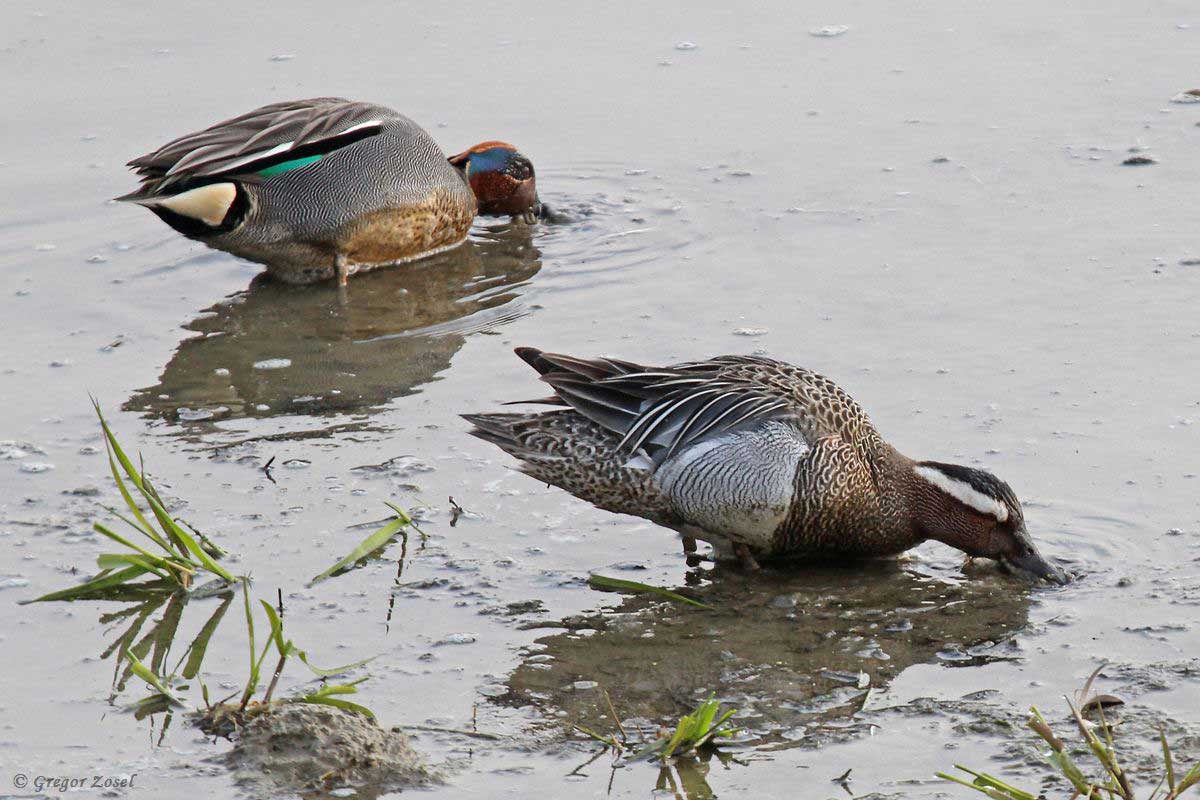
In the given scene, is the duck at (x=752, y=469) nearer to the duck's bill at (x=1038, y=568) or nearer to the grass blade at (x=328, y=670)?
the duck's bill at (x=1038, y=568)

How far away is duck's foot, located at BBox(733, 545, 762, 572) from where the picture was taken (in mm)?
6007

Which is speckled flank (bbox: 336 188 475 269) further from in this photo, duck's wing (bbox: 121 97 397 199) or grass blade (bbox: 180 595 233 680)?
grass blade (bbox: 180 595 233 680)

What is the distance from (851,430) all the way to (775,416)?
31 centimetres

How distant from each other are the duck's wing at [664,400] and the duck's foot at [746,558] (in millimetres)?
430

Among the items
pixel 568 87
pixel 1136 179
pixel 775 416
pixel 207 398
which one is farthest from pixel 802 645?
pixel 568 87

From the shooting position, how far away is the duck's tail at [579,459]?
19.4ft

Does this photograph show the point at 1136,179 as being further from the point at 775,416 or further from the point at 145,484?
the point at 145,484

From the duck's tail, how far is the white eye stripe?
3.06ft

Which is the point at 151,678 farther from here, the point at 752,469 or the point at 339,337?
the point at 339,337

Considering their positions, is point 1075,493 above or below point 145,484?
below

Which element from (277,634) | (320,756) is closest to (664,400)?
(277,634)

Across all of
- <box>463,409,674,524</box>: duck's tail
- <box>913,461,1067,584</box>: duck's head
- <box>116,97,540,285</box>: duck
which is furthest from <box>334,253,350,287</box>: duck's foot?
<box>913,461,1067,584</box>: duck's head

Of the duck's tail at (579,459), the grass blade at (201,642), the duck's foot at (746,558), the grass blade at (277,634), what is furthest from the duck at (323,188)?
the grass blade at (277,634)

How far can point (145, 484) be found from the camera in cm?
532
